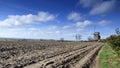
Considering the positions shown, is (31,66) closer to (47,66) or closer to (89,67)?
(47,66)

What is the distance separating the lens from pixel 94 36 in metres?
172

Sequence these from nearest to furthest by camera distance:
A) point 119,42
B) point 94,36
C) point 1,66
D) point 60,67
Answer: point 1,66 < point 60,67 < point 119,42 < point 94,36

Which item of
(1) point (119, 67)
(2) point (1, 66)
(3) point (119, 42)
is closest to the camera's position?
(2) point (1, 66)

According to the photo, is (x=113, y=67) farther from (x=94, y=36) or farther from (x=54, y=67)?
(x=94, y=36)

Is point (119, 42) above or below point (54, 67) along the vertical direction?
above

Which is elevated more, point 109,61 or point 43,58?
point 43,58

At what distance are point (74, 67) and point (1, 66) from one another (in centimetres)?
597

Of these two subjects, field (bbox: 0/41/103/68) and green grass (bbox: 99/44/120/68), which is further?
green grass (bbox: 99/44/120/68)

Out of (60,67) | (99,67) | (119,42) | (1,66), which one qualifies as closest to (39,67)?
(60,67)

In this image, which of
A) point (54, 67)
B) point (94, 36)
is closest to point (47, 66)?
point (54, 67)

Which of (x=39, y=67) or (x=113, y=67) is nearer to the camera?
(x=39, y=67)

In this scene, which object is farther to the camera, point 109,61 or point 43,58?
point 43,58

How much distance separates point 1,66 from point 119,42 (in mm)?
13945

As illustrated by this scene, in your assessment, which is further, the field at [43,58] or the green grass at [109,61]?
the green grass at [109,61]
